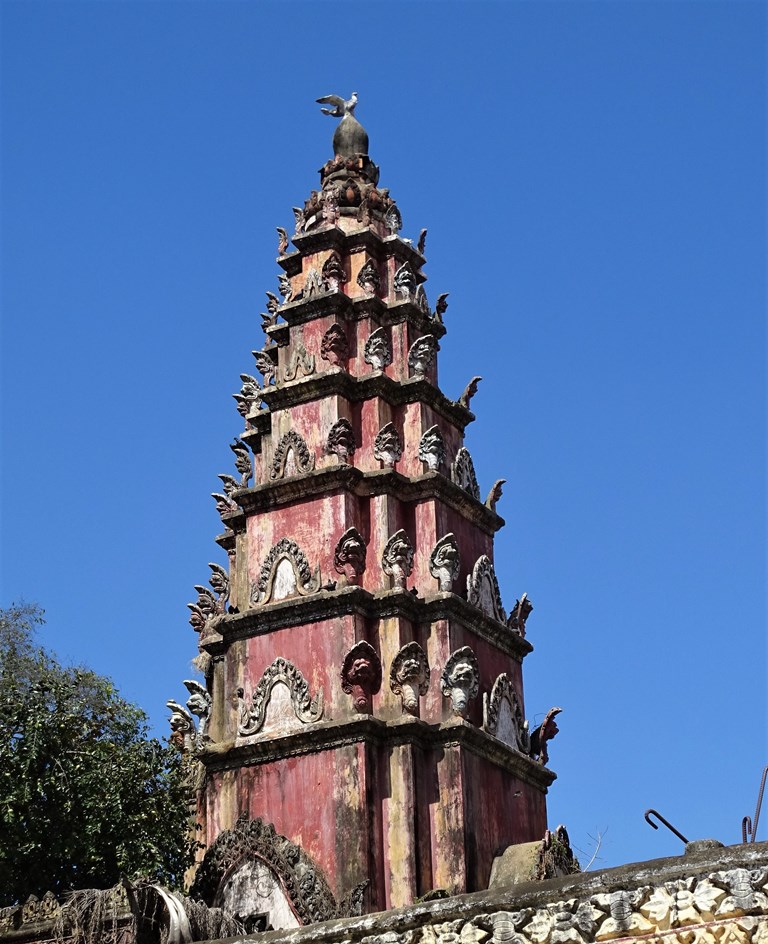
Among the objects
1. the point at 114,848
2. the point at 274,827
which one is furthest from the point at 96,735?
the point at 274,827

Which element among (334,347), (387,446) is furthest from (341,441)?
(334,347)

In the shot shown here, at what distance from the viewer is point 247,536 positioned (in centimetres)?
2289

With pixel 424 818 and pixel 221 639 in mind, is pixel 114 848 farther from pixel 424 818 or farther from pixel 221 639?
pixel 424 818

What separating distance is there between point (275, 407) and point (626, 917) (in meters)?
12.8

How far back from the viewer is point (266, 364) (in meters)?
24.4

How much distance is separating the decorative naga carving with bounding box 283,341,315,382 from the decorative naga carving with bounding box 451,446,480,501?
8.62 ft

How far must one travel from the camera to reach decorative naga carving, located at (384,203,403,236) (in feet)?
83.4

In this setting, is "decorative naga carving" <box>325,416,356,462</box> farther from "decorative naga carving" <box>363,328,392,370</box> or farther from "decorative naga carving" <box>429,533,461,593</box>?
"decorative naga carving" <box>429,533,461,593</box>

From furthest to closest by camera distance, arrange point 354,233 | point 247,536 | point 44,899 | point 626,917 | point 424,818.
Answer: point 354,233
point 247,536
point 44,899
point 424,818
point 626,917

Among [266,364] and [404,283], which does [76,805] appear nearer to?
[266,364]

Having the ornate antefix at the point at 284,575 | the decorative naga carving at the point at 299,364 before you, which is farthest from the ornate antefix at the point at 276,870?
the decorative naga carving at the point at 299,364

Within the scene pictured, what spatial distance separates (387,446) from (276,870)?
632 centimetres

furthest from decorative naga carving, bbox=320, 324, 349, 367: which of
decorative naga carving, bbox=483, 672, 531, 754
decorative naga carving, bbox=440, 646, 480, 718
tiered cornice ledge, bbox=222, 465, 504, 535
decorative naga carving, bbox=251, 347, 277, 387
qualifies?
decorative naga carving, bbox=483, 672, 531, 754

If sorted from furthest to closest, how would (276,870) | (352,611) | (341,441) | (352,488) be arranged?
(341,441)
(352,488)
(352,611)
(276,870)
